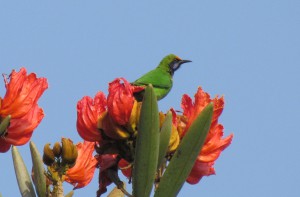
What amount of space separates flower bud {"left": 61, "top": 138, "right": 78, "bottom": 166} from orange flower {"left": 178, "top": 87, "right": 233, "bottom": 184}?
1.32ft

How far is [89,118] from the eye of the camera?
2141mm

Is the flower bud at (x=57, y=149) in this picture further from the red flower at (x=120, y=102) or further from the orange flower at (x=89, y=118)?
the red flower at (x=120, y=102)

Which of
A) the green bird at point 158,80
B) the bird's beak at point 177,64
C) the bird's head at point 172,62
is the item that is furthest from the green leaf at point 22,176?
the bird's beak at point 177,64

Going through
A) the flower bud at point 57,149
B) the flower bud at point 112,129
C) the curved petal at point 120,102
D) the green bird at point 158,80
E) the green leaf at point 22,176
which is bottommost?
the green leaf at point 22,176

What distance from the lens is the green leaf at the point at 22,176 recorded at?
2.14 metres

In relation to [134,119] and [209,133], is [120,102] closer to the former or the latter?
[134,119]

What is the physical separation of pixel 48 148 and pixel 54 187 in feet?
0.50

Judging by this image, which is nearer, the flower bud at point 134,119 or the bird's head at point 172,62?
the flower bud at point 134,119

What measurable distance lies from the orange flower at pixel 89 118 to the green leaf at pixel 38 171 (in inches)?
7.3

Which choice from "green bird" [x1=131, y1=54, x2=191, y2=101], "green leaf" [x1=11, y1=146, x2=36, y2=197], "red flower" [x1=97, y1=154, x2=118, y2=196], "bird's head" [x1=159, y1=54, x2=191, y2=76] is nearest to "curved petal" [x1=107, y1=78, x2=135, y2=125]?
"red flower" [x1=97, y1=154, x2=118, y2=196]

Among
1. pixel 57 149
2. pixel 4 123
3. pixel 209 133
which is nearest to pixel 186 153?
pixel 209 133

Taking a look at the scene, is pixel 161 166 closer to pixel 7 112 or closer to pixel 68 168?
pixel 68 168

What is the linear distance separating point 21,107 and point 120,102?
379 mm

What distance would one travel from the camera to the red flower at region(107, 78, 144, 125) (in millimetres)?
2043
